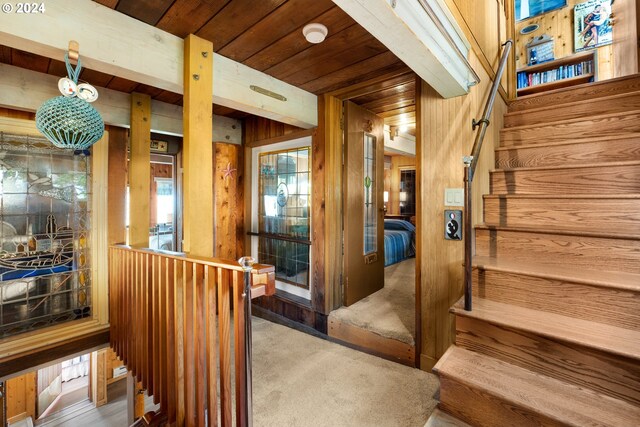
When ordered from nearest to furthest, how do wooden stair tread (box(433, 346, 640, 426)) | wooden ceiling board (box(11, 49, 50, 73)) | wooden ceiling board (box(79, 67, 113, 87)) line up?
wooden stair tread (box(433, 346, 640, 426)) → wooden ceiling board (box(11, 49, 50, 73)) → wooden ceiling board (box(79, 67, 113, 87))

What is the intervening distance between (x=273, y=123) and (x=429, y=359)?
2.82 meters

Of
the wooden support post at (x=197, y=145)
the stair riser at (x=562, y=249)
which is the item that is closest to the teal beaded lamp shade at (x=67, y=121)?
the wooden support post at (x=197, y=145)

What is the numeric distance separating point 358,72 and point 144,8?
152 cm

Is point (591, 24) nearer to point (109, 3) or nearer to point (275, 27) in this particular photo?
point (275, 27)

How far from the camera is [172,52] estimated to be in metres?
1.76

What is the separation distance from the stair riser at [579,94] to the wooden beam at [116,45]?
2.48 m

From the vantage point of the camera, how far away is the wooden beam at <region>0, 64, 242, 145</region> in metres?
2.13

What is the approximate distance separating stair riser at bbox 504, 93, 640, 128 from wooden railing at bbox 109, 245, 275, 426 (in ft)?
8.71

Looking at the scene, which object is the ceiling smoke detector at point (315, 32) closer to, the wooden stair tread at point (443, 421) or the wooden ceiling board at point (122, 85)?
the wooden ceiling board at point (122, 85)

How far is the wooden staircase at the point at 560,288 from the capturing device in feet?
3.65

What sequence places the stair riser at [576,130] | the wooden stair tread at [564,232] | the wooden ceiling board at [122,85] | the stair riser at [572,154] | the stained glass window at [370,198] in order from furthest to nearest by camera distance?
the stained glass window at [370,198], the wooden ceiling board at [122,85], the stair riser at [576,130], the stair riser at [572,154], the wooden stair tread at [564,232]

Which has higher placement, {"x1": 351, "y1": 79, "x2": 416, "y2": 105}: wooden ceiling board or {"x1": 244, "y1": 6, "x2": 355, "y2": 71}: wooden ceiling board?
{"x1": 351, "y1": 79, "x2": 416, "y2": 105}: wooden ceiling board

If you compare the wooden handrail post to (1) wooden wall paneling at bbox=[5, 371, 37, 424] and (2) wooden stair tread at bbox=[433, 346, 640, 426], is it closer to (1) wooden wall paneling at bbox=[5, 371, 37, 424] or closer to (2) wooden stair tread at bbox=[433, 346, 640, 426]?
(2) wooden stair tread at bbox=[433, 346, 640, 426]

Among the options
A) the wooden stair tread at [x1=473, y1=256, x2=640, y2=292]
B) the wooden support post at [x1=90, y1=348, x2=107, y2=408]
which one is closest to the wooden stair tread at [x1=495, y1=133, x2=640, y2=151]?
the wooden stair tread at [x1=473, y1=256, x2=640, y2=292]
